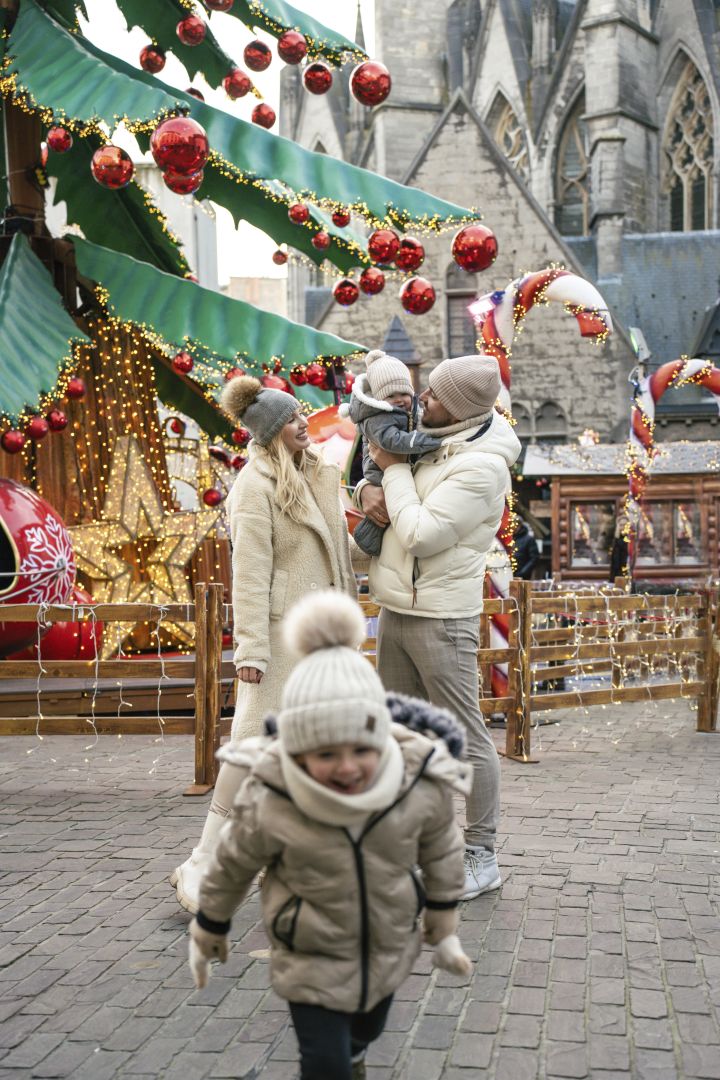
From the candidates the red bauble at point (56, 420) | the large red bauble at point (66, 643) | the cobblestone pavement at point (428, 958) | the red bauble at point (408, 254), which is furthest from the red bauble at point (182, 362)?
the cobblestone pavement at point (428, 958)

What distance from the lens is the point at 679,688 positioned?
8891 mm

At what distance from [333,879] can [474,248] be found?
7660mm

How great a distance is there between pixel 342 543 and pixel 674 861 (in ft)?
7.22

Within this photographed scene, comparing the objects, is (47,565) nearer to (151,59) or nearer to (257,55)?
(257,55)

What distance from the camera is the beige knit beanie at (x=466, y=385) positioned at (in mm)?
4094

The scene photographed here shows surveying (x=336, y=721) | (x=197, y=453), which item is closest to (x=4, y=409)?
(x=197, y=453)

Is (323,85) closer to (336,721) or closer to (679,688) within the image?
(679,688)

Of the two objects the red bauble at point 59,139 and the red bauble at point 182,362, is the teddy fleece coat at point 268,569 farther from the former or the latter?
the red bauble at point 182,362

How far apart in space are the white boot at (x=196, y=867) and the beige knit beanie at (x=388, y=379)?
1.62m

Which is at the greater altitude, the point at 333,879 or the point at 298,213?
the point at 298,213

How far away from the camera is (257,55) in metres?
9.05

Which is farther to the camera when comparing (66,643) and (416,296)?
(416,296)

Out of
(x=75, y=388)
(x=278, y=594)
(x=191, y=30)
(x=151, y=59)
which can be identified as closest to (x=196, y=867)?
(x=278, y=594)

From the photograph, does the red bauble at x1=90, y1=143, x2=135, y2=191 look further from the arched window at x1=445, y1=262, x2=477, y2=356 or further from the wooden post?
A: the arched window at x1=445, y1=262, x2=477, y2=356
